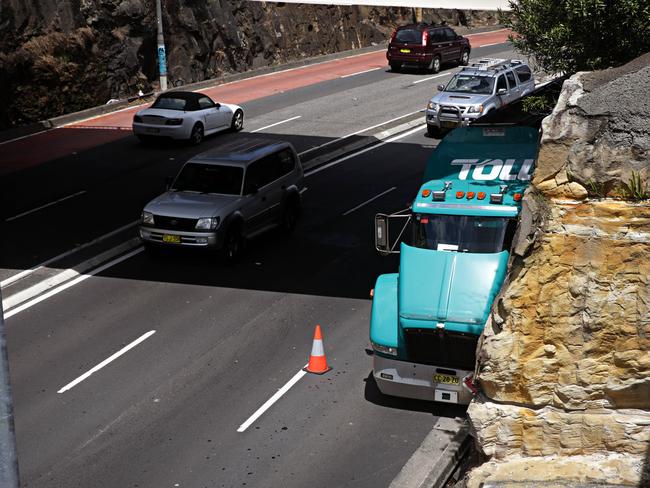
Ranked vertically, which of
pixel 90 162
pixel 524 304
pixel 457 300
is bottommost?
pixel 90 162

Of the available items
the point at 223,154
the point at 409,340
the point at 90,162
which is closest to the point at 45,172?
the point at 90,162

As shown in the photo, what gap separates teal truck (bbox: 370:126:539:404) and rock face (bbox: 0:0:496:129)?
25.2 m

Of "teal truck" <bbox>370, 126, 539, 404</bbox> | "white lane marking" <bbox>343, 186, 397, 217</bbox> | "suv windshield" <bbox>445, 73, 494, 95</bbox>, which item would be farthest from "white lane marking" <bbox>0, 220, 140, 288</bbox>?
"suv windshield" <bbox>445, 73, 494, 95</bbox>

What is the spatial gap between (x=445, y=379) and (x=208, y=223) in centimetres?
799

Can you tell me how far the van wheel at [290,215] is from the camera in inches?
896

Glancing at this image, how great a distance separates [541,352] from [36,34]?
3294 cm

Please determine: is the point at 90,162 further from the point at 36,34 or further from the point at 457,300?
the point at 457,300

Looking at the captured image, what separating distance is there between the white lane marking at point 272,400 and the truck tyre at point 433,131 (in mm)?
19797

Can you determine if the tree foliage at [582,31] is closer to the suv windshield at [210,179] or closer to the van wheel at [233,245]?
the suv windshield at [210,179]

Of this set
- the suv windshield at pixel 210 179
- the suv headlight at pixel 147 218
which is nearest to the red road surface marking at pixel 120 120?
the suv windshield at pixel 210 179

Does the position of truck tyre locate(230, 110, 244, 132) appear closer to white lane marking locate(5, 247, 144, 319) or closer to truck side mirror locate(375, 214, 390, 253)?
white lane marking locate(5, 247, 144, 319)

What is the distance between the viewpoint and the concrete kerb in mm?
11859

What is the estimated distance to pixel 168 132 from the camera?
3209 centimetres

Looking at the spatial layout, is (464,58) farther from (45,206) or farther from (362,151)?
(45,206)
